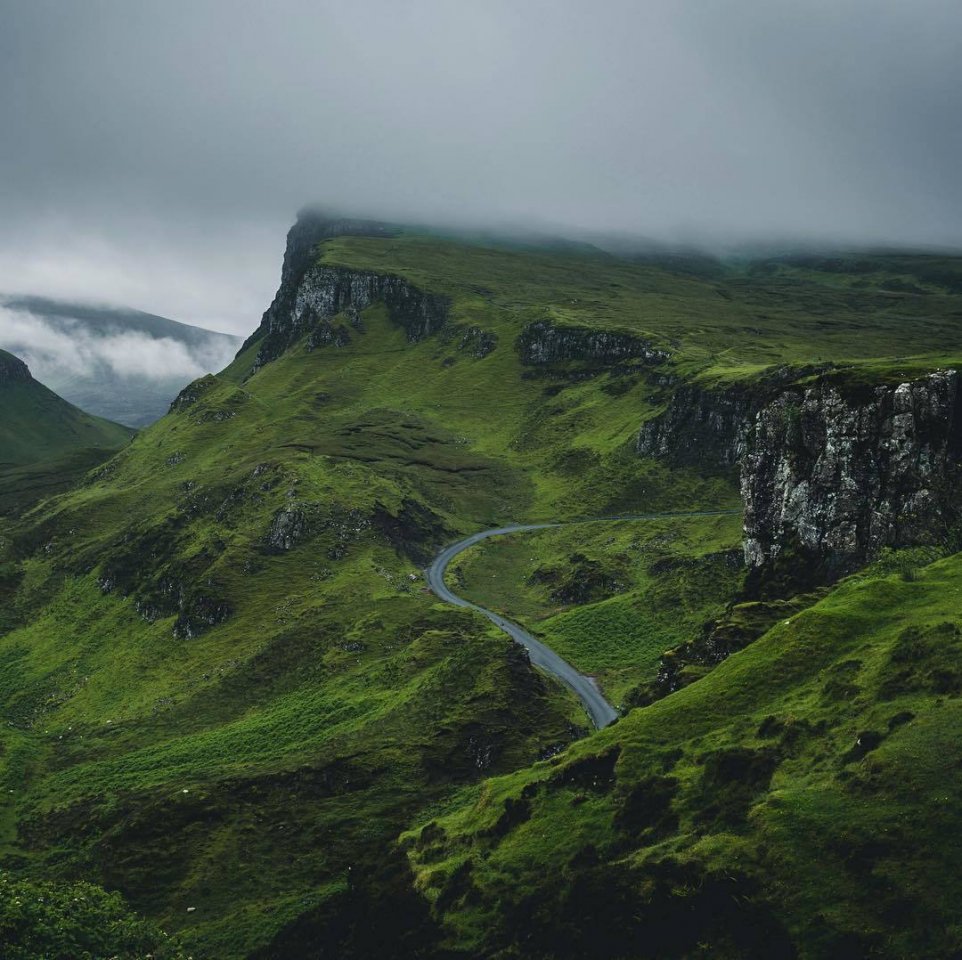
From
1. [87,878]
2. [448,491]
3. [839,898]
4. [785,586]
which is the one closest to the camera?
[839,898]

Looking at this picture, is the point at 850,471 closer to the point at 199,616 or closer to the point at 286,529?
the point at 199,616

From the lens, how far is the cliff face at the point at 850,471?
7319 centimetres

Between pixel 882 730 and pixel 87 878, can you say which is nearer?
pixel 882 730

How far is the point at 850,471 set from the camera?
80000 millimetres

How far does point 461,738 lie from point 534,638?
33367mm

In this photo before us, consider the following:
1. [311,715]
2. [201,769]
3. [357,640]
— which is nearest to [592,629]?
[357,640]

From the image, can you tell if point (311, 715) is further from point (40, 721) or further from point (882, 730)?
point (882, 730)

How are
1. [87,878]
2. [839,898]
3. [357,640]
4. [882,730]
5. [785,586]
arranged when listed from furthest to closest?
[357,640]
[785,586]
[87,878]
[882,730]
[839,898]

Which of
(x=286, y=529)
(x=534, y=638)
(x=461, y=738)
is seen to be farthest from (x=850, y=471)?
(x=286, y=529)

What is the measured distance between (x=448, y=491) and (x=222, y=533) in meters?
55.2

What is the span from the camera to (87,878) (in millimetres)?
67375

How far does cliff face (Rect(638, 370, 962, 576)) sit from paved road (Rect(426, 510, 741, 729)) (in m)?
24.2

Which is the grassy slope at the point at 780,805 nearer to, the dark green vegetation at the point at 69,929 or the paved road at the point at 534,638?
the dark green vegetation at the point at 69,929

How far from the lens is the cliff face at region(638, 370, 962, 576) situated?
240ft
